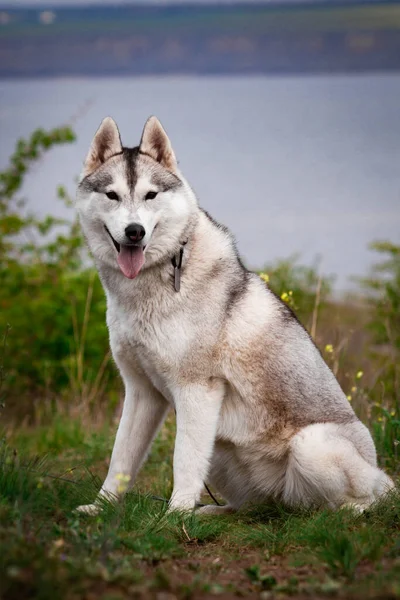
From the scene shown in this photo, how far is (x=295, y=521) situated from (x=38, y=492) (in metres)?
1.55

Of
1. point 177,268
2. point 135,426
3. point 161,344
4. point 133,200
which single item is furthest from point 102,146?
point 135,426

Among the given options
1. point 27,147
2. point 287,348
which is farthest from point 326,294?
point 27,147

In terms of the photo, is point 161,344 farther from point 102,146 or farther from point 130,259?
point 102,146

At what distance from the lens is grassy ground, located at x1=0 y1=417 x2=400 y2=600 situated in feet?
9.83

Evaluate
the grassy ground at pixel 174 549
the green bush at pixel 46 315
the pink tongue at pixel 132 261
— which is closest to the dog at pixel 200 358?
the pink tongue at pixel 132 261

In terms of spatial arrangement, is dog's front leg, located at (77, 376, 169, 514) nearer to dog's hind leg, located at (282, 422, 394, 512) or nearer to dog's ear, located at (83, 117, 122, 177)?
dog's hind leg, located at (282, 422, 394, 512)

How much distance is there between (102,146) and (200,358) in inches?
59.6

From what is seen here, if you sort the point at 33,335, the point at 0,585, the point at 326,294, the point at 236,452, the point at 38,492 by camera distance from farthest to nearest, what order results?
the point at 33,335
the point at 326,294
the point at 236,452
the point at 38,492
the point at 0,585

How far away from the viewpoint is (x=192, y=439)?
15.4ft

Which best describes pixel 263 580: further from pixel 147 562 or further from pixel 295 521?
pixel 295 521

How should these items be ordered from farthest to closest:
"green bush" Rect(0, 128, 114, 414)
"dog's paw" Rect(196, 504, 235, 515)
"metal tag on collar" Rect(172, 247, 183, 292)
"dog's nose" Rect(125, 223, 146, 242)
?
"green bush" Rect(0, 128, 114, 414) → "dog's paw" Rect(196, 504, 235, 515) → "metal tag on collar" Rect(172, 247, 183, 292) → "dog's nose" Rect(125, 223, 146, 242)

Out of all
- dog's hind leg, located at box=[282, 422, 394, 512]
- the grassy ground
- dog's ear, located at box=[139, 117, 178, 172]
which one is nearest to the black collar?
dog's ear, located at box=[139, 117, 178, 172]

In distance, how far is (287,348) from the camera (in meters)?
5.00

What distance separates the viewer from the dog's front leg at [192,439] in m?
4.67
